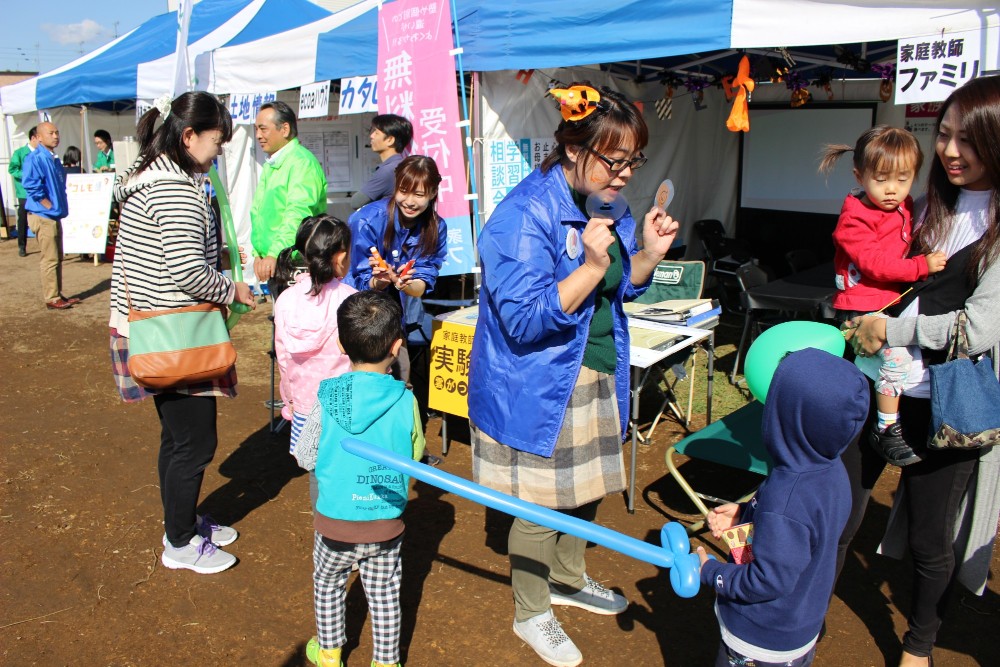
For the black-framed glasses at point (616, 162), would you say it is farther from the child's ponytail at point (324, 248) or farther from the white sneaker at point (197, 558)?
the white sneaker at point (197, 558)

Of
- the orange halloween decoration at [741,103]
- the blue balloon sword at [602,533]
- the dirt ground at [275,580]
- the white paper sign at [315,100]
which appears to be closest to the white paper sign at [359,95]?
the white paper sign at [315,100]

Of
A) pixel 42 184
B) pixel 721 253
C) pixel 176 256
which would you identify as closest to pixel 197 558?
pixel 176 256

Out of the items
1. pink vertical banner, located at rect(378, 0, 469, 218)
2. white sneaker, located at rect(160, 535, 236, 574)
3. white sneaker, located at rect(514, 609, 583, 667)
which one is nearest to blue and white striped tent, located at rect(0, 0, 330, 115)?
pink vertical banner, located at rect(378, 0, 469, 218)

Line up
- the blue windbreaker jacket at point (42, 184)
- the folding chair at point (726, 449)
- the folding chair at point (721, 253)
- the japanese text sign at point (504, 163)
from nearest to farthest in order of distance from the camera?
1. the folding chair at point (726, 449)
2. the japanese text sign at point (504, 163)
3. the folding chair at point (721, 253)
4. the blue windbreaker jacket at point (42, 184)

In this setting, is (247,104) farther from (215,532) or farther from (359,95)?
(215,532)

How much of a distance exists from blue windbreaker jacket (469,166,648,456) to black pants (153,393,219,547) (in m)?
1.25

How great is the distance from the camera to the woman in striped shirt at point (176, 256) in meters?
2.76

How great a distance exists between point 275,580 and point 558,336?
1.84m

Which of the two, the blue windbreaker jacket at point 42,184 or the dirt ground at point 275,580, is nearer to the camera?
the dirt ground at point 275,580

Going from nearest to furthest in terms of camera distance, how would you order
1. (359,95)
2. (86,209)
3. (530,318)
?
(530,318), (359,95), (86,209)

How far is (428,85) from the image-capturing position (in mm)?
5613

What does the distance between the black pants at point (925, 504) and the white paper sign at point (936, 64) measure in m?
2.27

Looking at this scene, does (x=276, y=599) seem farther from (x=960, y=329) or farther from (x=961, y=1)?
(x=961, y=1)

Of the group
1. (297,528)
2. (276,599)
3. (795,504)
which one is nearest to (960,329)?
(795,504)
